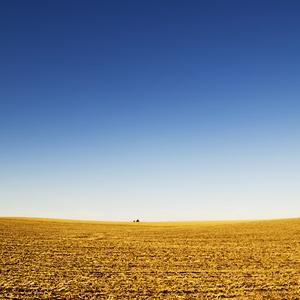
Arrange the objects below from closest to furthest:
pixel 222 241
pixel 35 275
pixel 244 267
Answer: pixel 35 275
pixel 244 267
pixel 222 241

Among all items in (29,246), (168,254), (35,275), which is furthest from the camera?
(29,246)

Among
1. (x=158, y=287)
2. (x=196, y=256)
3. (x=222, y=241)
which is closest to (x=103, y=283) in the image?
(x=158, y=287)

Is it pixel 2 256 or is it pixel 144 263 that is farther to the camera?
pixel 2 256

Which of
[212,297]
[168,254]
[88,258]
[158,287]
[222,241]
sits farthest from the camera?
[222,241]

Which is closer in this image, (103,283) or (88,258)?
(103,283)

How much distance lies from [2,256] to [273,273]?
596 inches

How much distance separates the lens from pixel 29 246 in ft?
92.1

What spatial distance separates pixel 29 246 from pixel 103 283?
1414cm

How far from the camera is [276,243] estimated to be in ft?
97.3

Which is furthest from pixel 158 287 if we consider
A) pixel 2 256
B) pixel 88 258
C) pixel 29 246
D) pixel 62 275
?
pixel 29 246

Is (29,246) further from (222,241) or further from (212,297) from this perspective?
(212,297)

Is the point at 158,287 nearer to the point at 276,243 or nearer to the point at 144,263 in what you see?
the point at 144,263

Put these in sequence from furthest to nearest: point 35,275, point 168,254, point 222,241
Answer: point 222,241 → point 168,254 → point 35,275

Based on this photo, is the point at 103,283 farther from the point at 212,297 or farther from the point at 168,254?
the point at 168,254
